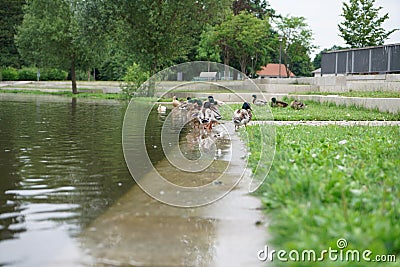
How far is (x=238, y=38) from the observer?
154ft

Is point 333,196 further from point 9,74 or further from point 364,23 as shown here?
point 9,74

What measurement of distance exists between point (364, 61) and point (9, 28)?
4286 cm

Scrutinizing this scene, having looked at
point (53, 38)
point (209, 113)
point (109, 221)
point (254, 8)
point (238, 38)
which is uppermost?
point (254, 8)

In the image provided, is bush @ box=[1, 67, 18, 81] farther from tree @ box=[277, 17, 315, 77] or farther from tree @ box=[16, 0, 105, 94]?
tree @ box=[277, 17, 315, 77]

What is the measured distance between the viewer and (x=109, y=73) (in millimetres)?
64438

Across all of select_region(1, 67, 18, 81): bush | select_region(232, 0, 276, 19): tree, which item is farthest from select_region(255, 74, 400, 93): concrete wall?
select_region(1, 67, 18, 81): bush

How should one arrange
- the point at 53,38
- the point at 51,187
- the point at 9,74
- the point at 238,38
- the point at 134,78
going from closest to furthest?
the point at 51,187, the point at 134,78, the point at 53,38, the point at 238,38, the point at 9,74

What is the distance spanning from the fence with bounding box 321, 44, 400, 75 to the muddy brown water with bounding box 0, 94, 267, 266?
67.6 ft

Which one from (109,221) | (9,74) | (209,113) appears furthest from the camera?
(9,74)

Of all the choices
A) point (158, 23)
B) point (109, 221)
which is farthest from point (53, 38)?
point (109, 221)

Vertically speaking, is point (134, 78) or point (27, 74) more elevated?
point (27, 74)

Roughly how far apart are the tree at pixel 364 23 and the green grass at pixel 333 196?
127ft

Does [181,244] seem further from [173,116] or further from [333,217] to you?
[173,116]

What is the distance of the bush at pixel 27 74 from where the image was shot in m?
60.9
